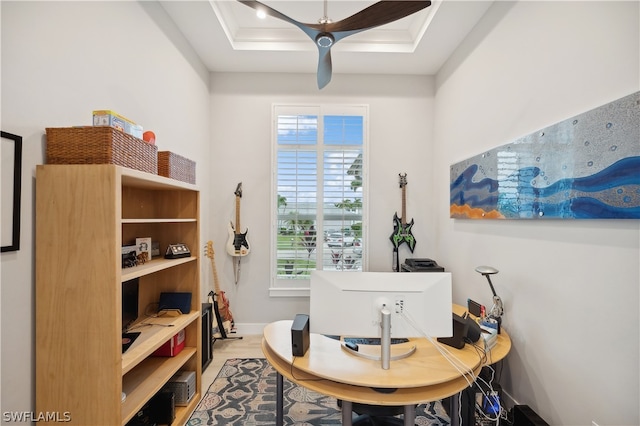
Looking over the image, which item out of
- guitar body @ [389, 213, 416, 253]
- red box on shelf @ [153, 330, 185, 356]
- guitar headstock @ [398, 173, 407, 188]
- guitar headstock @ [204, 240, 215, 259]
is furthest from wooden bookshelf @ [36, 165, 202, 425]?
guitar headstock @ [398, 173, 407, 188]

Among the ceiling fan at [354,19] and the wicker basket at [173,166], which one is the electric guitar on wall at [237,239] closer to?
the wicker basket at [173,166]

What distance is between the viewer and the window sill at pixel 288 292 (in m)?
3.22

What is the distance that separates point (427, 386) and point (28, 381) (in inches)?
72.0

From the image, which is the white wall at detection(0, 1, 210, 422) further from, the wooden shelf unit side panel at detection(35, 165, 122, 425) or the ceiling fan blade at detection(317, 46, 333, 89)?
the ceiling fan blade at detection(317, 46, 333, 89)

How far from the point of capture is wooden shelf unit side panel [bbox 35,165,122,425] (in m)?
1.16

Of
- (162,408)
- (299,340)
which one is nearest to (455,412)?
(299,340)

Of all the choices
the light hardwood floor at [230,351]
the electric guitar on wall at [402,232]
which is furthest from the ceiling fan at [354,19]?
the light hardwood floor at [230,351]

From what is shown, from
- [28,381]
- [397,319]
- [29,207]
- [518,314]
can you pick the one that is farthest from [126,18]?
[518,314]

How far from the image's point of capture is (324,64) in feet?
6.55

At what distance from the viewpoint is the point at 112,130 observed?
1198mm

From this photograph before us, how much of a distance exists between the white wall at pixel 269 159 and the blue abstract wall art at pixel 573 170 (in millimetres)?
1219

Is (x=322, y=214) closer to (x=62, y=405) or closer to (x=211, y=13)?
(x=211, y=13)

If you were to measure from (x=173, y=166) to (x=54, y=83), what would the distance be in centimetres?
68

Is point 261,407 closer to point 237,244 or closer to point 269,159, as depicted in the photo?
point 237,244
